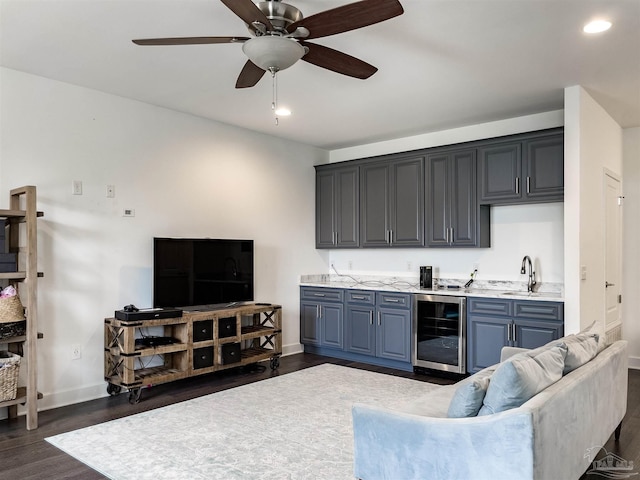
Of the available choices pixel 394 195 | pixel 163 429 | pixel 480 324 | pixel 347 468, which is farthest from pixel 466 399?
pixel 394 195

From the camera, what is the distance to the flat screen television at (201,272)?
4535 mm

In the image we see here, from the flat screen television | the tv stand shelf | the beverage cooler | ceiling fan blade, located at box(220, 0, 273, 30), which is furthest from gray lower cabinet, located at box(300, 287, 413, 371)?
ceiling fan blade, located at box(220, 0, 273, 30)

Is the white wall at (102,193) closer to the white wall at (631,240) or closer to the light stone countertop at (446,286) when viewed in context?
the light stone countertop at (446,286)

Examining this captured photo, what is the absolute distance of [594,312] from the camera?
4477 mm

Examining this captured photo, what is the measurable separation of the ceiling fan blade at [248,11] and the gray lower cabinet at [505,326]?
3335 millimetres

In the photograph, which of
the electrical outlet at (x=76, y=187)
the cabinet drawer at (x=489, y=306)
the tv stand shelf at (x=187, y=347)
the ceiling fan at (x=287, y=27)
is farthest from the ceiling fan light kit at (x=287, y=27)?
the cabinet drawer at (x=489, y=306)

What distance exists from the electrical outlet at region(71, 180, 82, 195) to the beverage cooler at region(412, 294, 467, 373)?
3.42 m

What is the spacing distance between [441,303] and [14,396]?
3.78m

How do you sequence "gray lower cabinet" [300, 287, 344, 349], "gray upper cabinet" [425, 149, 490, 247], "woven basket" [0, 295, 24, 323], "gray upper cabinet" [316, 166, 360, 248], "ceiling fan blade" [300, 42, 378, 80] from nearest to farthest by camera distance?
"ceiling fan blade" [300, 42, 378, 80] < "woven basket" [0, 295, 24, 323] < "gray upper cabinet" [425, 149, 490, 247] < "gray lower cabinet" [300, 287, 344, 349] < "gray upper cabinet" [316, 166, 360, 248]

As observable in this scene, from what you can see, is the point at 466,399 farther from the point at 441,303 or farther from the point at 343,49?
the point at 441,303

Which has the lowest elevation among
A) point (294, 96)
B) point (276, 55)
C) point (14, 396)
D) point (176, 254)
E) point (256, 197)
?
point (14, 396)

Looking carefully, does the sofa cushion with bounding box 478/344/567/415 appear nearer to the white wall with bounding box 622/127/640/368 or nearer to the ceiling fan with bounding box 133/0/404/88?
the ceiling fan with bounding box 133/0/404/88

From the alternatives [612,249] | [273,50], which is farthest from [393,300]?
[273,50]

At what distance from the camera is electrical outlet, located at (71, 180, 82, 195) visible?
4.13 meters
